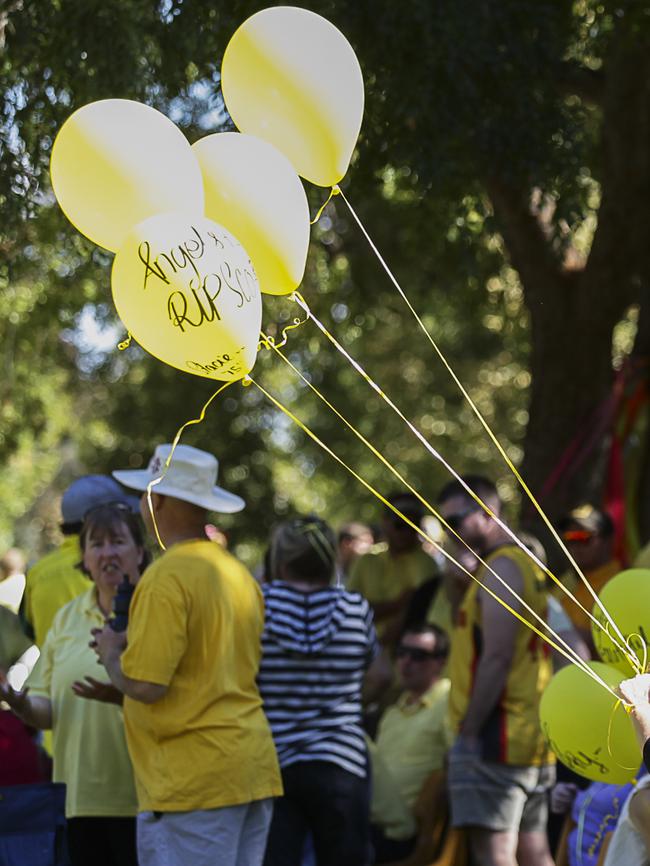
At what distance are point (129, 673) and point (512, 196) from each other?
16.4 ft

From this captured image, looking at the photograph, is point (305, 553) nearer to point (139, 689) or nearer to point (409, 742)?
point (139, 689)

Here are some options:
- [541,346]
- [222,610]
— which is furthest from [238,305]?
[541,346]

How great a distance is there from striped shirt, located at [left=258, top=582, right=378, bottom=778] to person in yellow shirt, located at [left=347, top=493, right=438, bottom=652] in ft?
8.25

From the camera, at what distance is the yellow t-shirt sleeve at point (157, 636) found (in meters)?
4.45

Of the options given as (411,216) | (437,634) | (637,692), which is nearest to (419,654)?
(437,634)

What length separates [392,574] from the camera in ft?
26.7

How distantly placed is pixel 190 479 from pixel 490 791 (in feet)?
6.40

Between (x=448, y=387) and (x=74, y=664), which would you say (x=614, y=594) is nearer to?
(x=74, y=664)

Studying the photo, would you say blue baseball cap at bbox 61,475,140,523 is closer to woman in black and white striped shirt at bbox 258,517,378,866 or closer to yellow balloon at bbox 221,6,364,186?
woman in black and white striped shirt at bbox 258,517,378,866

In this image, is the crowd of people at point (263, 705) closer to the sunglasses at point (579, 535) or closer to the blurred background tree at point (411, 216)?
the sunglasses at point (579, 535)

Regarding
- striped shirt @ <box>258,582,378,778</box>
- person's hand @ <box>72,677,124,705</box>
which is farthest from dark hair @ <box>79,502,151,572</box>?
person's hand @ <box>72,677,124,705</box>

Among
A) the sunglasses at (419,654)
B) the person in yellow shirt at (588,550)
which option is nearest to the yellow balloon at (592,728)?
the person in yellow shirt at (588,550)

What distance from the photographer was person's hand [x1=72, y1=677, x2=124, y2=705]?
4.74 m

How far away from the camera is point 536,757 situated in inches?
Answer: 231
